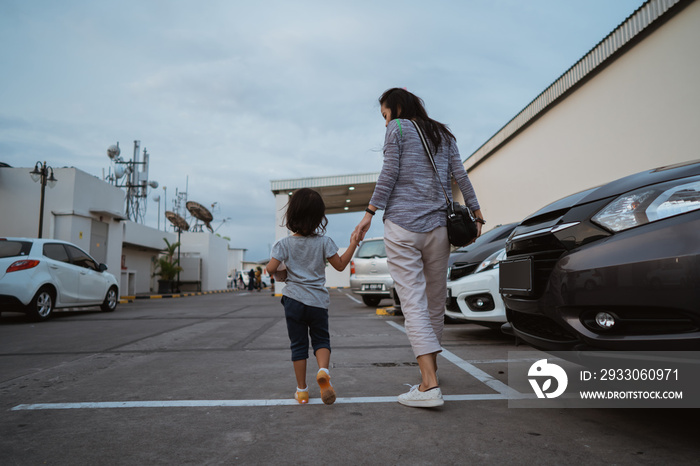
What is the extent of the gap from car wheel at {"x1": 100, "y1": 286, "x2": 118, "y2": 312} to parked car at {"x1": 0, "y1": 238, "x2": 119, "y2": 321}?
0.69 m

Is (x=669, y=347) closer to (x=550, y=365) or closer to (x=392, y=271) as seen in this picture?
(x=392, y=271)

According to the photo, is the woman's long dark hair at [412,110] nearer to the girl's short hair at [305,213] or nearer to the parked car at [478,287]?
the girl's short hair at [305,213]

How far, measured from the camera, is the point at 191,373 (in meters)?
3.49

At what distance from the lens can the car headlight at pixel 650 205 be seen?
182 centimetres

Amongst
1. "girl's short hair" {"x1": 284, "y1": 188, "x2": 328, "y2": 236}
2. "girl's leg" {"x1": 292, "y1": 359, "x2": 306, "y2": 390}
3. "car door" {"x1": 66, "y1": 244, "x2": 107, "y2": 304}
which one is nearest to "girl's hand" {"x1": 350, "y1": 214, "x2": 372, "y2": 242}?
"girl's short hair" {"x1": 284, "y1": 188, "x2": 328, "y2": 236}

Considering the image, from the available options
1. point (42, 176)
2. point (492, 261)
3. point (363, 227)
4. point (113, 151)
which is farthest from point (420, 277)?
point (113, 151)

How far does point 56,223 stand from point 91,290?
19.4ft

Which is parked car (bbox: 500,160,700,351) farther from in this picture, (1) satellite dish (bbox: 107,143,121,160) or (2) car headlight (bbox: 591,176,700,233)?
(1) satellite dish (bbox: 107,143,121,160)

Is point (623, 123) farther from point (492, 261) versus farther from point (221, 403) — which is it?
point (221, 403)

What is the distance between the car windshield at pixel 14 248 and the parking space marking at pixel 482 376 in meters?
7.41

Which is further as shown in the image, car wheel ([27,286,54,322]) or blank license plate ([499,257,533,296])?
car wheel ([27,286,54,322])

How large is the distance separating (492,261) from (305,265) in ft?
8.81

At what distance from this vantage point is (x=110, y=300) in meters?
10.6

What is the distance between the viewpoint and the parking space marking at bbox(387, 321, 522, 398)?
2812mm
